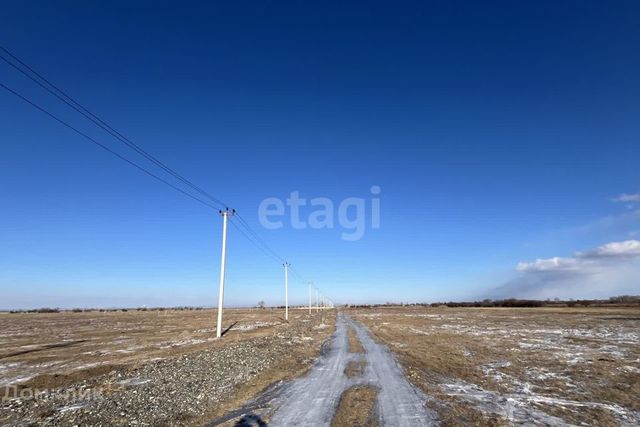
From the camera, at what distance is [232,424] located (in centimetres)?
904

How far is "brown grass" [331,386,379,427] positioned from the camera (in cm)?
898

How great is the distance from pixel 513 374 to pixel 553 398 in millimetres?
3895

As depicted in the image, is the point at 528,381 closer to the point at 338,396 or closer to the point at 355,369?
the point at 355,369

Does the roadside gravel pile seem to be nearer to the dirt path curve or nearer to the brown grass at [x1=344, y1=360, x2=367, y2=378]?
the dirt path curve

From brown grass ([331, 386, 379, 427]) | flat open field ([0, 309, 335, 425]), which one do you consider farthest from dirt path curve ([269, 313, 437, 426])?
flat open field ([0, 309, 335, 425])

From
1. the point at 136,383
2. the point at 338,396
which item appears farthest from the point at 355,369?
the point at 136,383

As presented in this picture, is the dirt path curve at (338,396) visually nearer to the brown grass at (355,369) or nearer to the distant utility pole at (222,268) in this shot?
the brown grass at (355,369)

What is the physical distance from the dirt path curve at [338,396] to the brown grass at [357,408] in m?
0.17

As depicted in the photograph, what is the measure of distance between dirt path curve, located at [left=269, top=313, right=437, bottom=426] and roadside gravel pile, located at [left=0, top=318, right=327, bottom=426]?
1.86 metres

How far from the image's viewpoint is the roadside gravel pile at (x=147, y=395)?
9578 mm

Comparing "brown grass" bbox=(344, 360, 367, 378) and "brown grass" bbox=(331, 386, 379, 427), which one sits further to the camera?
"brown grass" bbox=(344, 360, 367, 378)

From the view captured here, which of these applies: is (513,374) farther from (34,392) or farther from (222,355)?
(34,392)

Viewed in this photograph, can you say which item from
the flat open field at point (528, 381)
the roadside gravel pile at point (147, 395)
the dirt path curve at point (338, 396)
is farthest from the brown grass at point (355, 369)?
the roadside gravel pile at point (147, 395)

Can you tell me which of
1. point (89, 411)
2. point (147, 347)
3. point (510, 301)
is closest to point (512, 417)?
point (89, 411)
